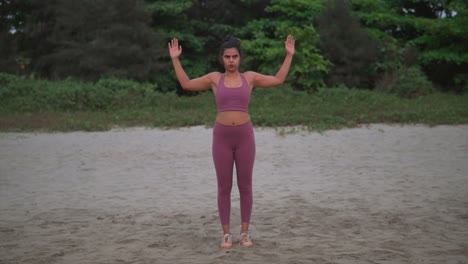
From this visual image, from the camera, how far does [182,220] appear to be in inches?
227

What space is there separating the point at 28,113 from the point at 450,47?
17.8 metres

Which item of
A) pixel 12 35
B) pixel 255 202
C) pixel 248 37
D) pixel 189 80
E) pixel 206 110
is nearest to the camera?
pixel 189 80

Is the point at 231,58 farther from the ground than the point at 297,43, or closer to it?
closer to it

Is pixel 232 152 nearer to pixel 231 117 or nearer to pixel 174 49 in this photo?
pixel 231 117

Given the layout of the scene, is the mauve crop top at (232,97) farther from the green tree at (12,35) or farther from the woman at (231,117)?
the green tree at (12,35)

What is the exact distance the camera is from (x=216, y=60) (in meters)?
27.4

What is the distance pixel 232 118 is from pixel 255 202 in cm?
225

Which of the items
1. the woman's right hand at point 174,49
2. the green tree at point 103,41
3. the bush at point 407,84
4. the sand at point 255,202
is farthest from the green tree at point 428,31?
the woman's right hand at point 174,49

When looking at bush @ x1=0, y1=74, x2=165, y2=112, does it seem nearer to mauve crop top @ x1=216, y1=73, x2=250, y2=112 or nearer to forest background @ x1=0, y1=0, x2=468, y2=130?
forest background @ x1=0, y1=0, x2=468, y2=130

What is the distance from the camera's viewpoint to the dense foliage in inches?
901

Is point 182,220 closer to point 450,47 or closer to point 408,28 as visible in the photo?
point 450,47

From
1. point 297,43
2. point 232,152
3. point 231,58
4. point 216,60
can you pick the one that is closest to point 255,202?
point 232,152

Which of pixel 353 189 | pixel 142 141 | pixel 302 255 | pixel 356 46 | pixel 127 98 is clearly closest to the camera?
pixel 302 255

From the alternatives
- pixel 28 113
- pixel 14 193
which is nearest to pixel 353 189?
pixel 14 193
